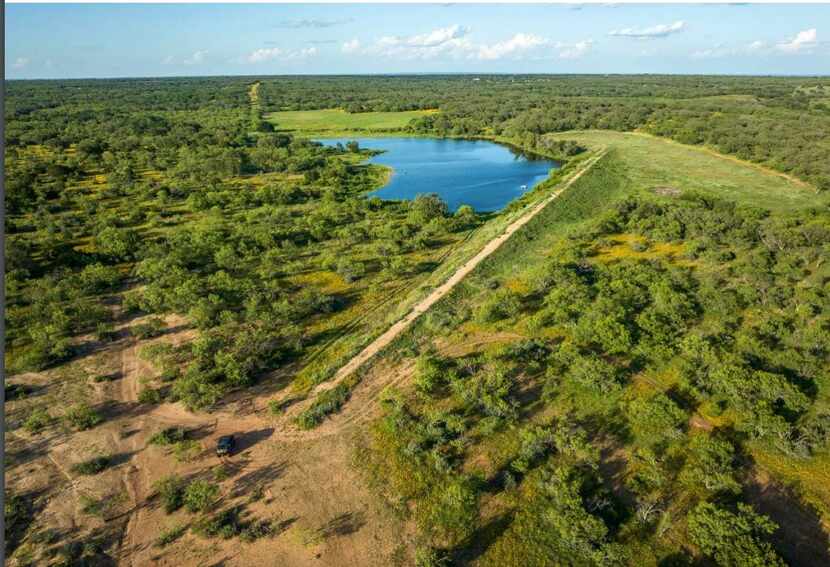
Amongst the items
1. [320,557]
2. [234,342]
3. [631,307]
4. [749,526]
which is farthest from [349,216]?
[749,526]

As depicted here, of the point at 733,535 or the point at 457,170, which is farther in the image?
the point at 457,170

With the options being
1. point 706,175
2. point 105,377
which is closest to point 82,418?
point 105,377

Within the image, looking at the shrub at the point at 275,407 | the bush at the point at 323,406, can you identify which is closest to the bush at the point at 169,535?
the bush at the point at 323,406

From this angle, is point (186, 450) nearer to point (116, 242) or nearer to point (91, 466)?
point (91, 466)

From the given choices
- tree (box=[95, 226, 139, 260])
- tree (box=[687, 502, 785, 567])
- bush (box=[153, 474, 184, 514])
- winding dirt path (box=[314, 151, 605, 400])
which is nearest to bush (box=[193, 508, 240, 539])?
bush (box=[153, 474, 184, 514])

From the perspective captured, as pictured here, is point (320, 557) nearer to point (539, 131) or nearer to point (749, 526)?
point (749, 526)

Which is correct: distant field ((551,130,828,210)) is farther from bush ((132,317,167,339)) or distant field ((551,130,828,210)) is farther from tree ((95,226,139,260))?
tree ((95,226,139,260))

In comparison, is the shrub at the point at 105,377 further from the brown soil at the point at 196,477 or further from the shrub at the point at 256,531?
the shrub at the point at 256,531
